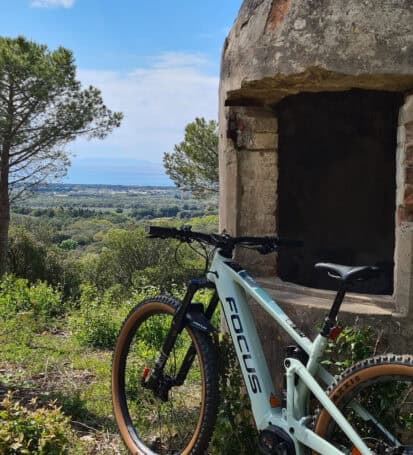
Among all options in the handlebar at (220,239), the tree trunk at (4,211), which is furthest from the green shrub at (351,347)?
the tree trunk at (4,211)

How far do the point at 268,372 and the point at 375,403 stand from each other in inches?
17.4

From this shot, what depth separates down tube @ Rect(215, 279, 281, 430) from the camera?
2.20 metres

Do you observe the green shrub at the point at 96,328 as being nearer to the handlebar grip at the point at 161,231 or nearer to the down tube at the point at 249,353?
the handlebar grip at the point at 161,231

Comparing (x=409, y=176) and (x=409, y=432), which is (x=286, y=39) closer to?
(x=409, y=176)

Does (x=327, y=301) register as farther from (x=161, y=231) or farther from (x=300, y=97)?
(x=300, y=97)

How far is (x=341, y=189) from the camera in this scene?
17.3 ft

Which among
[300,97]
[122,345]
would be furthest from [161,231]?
[300,97]

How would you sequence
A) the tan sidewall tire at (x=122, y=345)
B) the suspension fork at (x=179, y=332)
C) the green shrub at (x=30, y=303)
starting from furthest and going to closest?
the green shrub at (x=30, y=303) → the tan sidewall tire at (x=122, y=345) → the suspension fork at (x=179, y=332)

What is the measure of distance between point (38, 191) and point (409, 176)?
14.1m

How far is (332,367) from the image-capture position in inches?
100

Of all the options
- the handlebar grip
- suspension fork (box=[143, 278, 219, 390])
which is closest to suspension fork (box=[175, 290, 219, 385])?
suspension fork (box=[143, 278, 219, 390])

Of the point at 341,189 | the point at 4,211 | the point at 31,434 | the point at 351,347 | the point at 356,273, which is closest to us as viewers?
→ the point at 356,273

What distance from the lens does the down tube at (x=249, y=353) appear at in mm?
2198

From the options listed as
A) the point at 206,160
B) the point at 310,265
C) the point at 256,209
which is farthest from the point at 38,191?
the point at 256,209
